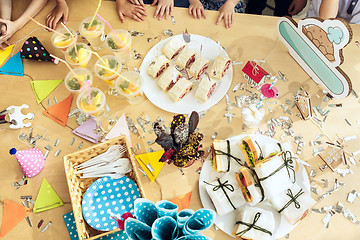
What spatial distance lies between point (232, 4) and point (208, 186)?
112 centimetres

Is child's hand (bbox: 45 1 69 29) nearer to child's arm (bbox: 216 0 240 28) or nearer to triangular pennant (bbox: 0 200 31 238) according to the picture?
child's arm (bbox: 216 0 240 28)

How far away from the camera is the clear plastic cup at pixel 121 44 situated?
1.52 metres

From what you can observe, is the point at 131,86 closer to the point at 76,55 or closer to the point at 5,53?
the point at 76,55

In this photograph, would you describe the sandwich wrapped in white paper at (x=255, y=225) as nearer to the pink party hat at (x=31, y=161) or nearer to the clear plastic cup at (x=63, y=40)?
the pink party hat at (x=31, y=161)

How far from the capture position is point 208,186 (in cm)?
127

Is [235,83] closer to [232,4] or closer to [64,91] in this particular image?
[232,4]

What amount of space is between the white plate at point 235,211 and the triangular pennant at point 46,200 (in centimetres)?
70

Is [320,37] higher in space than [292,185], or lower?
higher

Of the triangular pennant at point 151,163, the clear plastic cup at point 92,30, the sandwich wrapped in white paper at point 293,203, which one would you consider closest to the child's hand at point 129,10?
the clear plastic cup at point 92,30

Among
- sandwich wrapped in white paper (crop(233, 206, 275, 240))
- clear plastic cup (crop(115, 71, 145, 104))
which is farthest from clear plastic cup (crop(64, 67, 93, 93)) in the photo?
Result: sandwich wrapped in white paper (crop(233, 206, 275, 240))

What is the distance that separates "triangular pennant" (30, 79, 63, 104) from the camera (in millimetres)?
1523

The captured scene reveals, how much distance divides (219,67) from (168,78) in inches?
11.2

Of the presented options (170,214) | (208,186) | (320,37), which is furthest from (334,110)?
(170,214)

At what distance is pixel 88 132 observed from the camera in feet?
4.72
